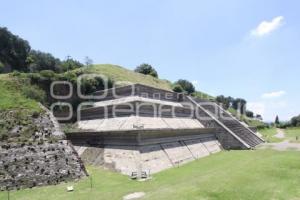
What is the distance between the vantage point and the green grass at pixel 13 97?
1633 centimetres

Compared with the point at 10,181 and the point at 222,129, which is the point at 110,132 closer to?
the point at 10,181

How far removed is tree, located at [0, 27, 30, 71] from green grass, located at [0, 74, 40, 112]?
62.5 ft

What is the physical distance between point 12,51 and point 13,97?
2576 cm

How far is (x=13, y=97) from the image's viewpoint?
17734mm

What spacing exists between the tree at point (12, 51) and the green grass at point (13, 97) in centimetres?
1904

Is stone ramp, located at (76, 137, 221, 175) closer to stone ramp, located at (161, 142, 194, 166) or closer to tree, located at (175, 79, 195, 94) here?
stone ramp, located at (161, 142, 194, 166)

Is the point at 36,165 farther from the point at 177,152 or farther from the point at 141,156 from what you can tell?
the point at 177,152

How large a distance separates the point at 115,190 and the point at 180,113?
53.6 feet

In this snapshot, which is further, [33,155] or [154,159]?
[154,159]

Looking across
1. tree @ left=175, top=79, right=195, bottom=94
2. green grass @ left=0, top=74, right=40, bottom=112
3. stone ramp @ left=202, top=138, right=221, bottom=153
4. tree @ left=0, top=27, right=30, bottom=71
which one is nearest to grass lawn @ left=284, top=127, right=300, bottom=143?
stone ramp @ left=202, top=138, right=221, bottom=153

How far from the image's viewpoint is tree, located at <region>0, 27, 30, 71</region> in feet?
127

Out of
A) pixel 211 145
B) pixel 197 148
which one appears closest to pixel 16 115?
pixel 197 148

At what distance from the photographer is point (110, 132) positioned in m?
16.0

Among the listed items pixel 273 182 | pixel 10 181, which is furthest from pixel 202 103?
pixel 10 181
